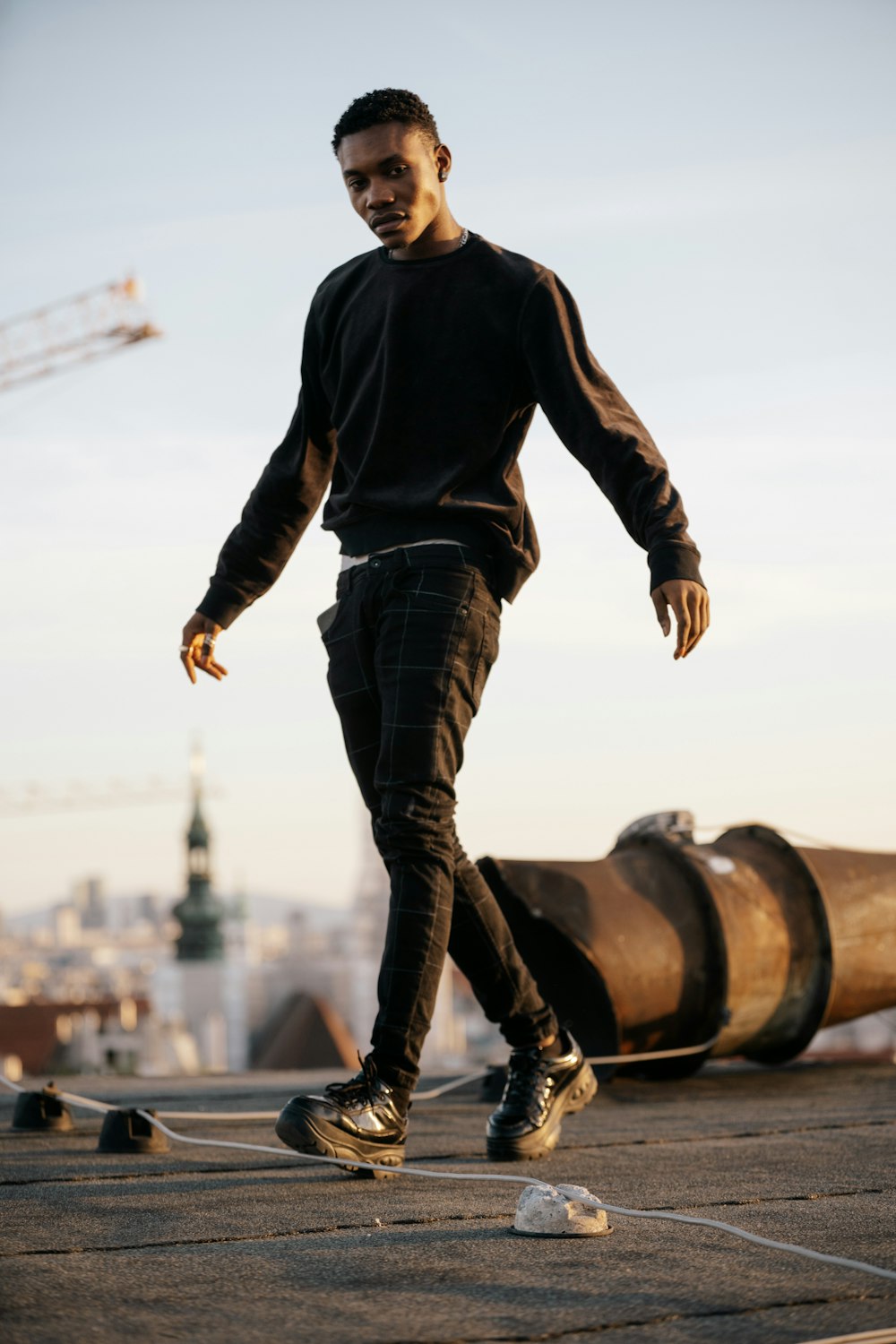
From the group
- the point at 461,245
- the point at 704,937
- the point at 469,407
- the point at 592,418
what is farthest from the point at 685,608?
the point at 704,937

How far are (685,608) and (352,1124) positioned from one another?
3.29ft

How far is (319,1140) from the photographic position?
2.57 m

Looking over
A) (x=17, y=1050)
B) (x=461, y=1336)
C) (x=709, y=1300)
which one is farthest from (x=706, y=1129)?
(x=17, y=1050)

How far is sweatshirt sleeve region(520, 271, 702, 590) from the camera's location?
2.87 m

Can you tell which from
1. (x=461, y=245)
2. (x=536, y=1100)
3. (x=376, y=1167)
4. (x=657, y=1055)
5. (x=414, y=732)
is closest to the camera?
(x=376, y=1167)

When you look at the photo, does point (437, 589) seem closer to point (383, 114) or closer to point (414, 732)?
point (414, 732)

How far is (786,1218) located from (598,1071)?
2424 millimetres

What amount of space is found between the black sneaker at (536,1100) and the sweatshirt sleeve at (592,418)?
1.00 meters

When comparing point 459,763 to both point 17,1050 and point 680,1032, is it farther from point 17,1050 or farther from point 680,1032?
point 17,1050

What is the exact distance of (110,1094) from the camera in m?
4.52

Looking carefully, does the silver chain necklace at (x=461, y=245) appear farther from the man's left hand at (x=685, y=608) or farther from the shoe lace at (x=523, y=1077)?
the shoe lace at (x=523, y=1077)

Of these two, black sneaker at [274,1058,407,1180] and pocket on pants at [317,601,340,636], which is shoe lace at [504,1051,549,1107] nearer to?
black sneaker at [274,1058,407,1180]

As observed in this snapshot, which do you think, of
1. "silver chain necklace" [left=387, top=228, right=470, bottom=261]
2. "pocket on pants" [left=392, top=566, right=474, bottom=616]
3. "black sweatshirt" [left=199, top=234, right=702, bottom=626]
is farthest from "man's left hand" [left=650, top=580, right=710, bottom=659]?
"silver chain necklace" [left=387, top=228, right=470, bottom=261]

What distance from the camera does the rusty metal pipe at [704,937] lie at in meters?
4.32
